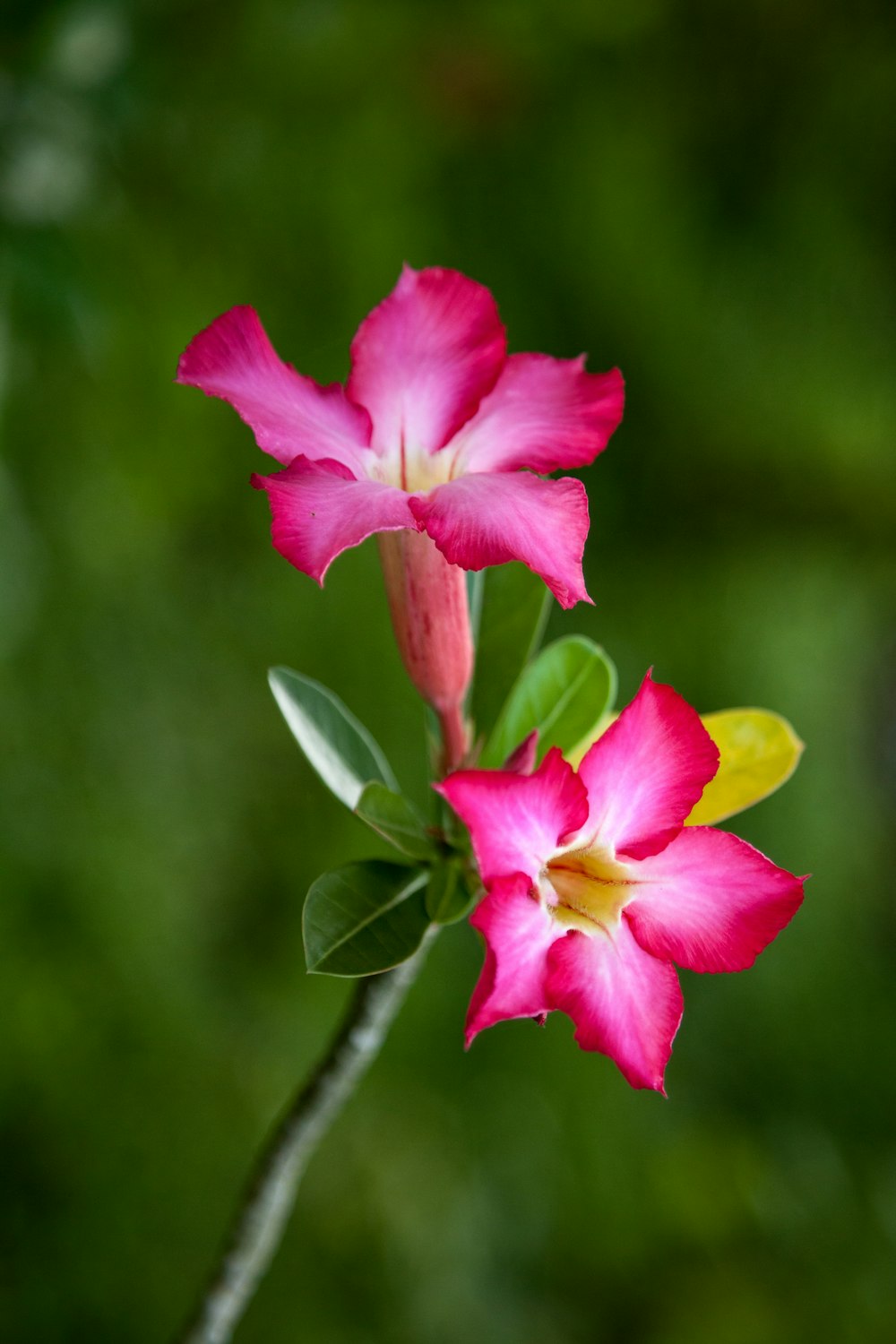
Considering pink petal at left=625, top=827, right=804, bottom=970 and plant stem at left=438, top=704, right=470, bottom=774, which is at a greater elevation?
plant stem at left=438, top=704, right=470, bottom=774

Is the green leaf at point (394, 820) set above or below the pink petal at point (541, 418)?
below

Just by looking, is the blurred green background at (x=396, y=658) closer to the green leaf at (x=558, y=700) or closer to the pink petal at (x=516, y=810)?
the green leaf at (x=558, y=700)

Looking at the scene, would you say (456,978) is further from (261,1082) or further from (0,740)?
(0,740)

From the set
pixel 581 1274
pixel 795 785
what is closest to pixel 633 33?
pixel 795 785

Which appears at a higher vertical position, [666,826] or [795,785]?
[666,826]

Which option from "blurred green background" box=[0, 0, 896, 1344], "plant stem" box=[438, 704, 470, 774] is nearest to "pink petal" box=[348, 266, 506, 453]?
"plant stem" box=[438, 704, 470, 774]

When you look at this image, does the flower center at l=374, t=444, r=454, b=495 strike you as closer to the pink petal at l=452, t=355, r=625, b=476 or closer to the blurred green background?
the pink petal at l=452, t=355, r=625, b=476

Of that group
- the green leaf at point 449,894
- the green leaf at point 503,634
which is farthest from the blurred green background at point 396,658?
the green leaf at point 449,894
